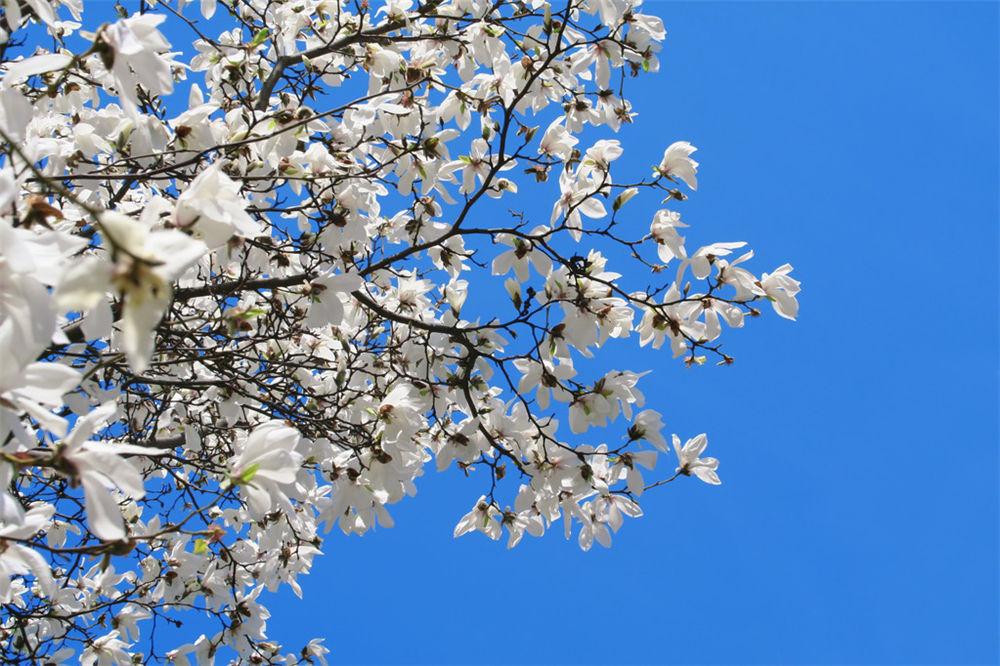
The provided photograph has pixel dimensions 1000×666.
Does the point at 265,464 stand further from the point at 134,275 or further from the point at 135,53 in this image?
the point at 135,53

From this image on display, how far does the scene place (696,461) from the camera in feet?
10.8

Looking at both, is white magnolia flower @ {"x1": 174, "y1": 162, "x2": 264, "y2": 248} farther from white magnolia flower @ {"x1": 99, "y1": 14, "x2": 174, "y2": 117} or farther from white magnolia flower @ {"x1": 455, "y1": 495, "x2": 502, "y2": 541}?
white magnolia flower @ {"x1": 455, "y1": 495, "x2": 502, "y2": 541}

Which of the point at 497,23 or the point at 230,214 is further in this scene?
the point at 497,23

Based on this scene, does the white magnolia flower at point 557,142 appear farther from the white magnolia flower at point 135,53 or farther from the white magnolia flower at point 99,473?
the white magnolia flower at point 99,473

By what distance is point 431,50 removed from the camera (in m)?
3.65

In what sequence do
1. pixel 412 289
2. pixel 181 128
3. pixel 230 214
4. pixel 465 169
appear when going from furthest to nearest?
pixel 412 289
pixel 465 169
pixel 181 128
pixel 230 214

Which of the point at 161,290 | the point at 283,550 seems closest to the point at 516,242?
the point at 161,290

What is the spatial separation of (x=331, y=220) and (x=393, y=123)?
63cm

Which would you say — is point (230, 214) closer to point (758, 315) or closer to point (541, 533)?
point (758, 315)

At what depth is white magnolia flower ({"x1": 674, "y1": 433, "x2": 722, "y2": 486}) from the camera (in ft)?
10.7

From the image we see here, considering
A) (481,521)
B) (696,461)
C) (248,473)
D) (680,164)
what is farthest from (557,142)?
(248,473)

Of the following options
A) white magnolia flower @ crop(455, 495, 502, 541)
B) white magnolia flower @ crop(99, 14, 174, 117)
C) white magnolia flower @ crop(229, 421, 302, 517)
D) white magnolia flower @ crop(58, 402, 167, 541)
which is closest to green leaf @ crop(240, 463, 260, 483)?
white magnolia flower @ crop(229, 421, 302, 517)

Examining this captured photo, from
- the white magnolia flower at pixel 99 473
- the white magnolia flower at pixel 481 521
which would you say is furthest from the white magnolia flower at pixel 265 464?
the white magnolia flower at pixel 481 521

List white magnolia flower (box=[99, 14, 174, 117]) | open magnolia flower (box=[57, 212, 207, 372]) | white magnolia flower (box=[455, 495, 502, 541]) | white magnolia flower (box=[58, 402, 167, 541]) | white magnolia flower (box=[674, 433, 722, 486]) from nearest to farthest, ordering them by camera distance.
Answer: open magnolia flower (box=[57, 212, 207, 372]) < white magnolia flower (box=[58, 402, 167, 541]) < white magnolia flower (box=[99, 14, 174, 117]) < white magnolia flower (box=[674, 433, 722, 486]) < white magnolia flower (box=[455, 495, 502, 541])
